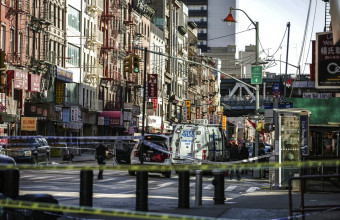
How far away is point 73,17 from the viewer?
6297cm

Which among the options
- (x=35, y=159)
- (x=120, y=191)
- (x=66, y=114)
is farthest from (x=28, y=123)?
(x=120, y=191)

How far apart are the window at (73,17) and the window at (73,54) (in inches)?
73.2

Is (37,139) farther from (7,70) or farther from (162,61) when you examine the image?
(162,61)

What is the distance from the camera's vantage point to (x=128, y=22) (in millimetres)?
80125

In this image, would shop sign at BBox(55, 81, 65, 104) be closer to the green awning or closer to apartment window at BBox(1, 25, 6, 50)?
apartment window at BBox(1, 25, 6, 50)

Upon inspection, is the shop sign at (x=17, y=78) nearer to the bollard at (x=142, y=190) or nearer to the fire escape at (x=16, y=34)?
the fire escape at (x=16, y=34)

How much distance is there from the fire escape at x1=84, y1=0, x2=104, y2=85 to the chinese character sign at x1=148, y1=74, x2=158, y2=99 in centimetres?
1095

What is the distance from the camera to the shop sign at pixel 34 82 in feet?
162

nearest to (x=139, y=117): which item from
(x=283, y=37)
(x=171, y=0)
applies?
(x=171, y=0)

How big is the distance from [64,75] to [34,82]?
330 inches

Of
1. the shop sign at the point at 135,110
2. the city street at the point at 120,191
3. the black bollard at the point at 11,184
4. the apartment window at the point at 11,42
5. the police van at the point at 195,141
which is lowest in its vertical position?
the city street at the point at 120,191

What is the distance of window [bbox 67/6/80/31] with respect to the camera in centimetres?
6175

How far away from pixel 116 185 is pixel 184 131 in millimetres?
10761

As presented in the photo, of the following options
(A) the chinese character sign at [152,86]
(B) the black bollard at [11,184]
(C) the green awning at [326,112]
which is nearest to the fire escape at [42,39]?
(A) the chinese character sign at [152,86]
